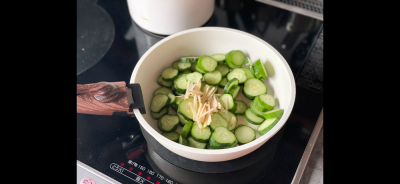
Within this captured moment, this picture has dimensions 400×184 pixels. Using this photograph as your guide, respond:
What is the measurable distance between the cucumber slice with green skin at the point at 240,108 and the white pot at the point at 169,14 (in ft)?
1.29

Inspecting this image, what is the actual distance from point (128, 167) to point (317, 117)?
0.70 metres

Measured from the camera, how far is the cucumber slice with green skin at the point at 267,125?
955 millimetres

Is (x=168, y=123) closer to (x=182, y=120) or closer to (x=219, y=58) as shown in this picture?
(x=182, y=120)

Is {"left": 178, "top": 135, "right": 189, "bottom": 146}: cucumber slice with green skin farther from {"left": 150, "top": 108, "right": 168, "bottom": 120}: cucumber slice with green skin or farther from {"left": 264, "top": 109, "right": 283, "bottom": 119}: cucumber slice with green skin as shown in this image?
{"left": 264, "top": 109, "right": 283, "bottom": 119}: cucumber slice with green skin

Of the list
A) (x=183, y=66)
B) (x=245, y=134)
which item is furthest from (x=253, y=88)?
(x=183, y=66)

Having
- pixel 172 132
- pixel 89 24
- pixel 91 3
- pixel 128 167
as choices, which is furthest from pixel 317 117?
pixel 91 3

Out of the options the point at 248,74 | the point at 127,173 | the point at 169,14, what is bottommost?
the point at 127,173

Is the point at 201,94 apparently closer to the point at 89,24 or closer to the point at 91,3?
the point at 89,24

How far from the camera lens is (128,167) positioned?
1.01m

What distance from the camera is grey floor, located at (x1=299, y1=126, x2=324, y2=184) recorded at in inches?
40.9

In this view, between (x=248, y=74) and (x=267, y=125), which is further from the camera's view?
(x=248, y=74)

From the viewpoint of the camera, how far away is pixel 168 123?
3.43ft

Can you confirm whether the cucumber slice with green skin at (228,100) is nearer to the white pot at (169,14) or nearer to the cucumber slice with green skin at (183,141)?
the cucumber slice with green skin at (183,141)

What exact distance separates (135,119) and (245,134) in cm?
41
